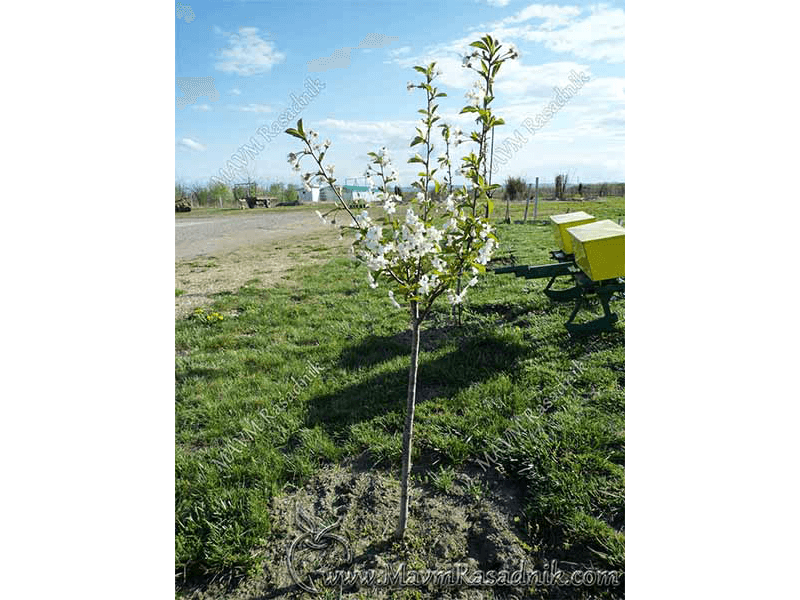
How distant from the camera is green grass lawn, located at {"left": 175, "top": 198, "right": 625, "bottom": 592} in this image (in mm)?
2834

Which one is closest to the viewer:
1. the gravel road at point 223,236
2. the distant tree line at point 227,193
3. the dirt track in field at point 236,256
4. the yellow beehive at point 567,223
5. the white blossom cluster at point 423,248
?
the white blossom cluster at point 423,248

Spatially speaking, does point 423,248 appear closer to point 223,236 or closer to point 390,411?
point 390,411

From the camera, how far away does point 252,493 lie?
3.08m

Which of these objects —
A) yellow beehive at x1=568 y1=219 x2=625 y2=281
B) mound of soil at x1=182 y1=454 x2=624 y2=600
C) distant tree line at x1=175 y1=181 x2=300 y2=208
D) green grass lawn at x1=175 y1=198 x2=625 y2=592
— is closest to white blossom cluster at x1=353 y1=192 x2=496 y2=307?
mound of soil at x1=182 y1=454 x2=624 y2=600

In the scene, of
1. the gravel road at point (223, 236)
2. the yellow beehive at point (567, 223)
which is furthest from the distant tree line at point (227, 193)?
the yellow beehive at point (567, 223)

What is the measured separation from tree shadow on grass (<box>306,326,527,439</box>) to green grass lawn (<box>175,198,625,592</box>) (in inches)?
0.8

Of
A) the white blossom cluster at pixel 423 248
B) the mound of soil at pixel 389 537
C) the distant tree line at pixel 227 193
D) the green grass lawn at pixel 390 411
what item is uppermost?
the distant tree line at pixel 227 193

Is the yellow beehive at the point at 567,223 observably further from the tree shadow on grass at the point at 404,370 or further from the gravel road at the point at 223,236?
the gravel road at the point at 223,236

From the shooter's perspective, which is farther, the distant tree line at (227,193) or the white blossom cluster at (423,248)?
the distant tree line at (227,193)

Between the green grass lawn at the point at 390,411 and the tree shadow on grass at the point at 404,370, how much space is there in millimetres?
20

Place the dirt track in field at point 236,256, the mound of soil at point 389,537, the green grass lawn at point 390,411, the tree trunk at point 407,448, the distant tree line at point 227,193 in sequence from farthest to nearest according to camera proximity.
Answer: the distant tree line at point 227,193 < the dirt track in field at point 236,256 < the green grass lawn at point 390,411 < the tree trunk at point 407,448 < the mound of soil at point 389,537

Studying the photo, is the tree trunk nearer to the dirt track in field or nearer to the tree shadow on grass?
the tree shadow on grass

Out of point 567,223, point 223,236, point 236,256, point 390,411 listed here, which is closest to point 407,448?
point 390,411

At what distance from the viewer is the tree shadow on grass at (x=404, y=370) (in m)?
4.09
